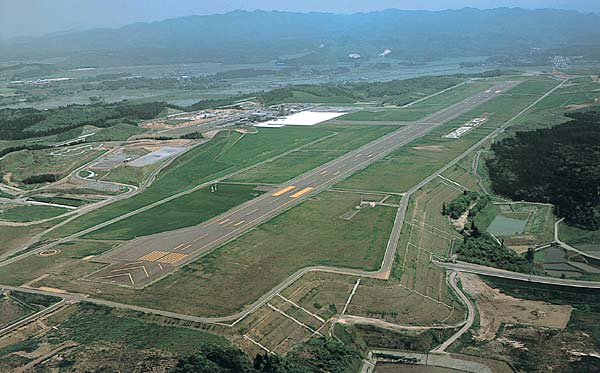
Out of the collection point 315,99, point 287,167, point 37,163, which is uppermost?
point 315,99

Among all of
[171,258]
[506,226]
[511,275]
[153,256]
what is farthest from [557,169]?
[153,256]

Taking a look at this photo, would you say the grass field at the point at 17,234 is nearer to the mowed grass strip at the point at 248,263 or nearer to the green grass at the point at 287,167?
the mowed grass strip at the point at 248,263

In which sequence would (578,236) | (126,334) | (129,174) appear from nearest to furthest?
(126,334), (578,236), (129,174)

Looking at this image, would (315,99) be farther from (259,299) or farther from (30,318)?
(30,318)

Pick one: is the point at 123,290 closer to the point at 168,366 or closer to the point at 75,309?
the point at 75,309

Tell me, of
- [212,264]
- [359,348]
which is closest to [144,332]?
Answer: [212,264]

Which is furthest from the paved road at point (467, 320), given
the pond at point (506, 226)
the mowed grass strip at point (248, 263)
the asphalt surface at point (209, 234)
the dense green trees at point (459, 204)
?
the dense green trees at point (459, 204)

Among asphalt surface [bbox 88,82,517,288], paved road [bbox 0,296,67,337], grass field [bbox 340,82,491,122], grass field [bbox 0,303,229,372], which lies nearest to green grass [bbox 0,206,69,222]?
Answer: asphalt surface [bbox 88,82,517,288]

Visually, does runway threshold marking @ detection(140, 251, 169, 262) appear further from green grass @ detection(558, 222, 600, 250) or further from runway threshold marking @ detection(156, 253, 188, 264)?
green grass @ detection(558, 222, 600, 250)
